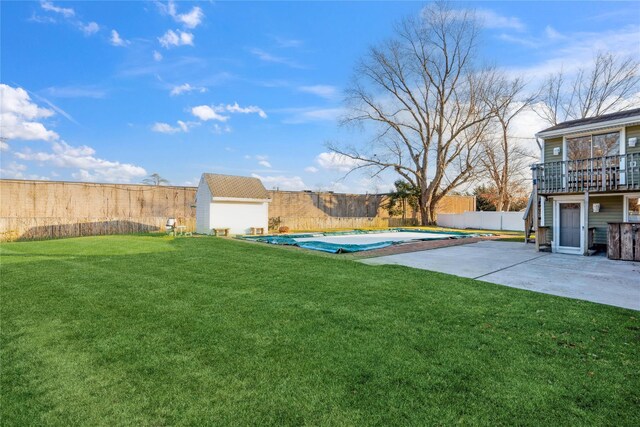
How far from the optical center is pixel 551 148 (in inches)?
460

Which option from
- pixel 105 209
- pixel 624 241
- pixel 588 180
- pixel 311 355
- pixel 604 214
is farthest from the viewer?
pixel 105 209

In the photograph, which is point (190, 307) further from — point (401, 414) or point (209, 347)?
point (401, 414)

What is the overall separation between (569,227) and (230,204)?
46.1 ft

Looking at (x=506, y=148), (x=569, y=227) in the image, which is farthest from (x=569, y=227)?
(x=506, y=148)

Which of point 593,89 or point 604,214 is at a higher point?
point 593,89

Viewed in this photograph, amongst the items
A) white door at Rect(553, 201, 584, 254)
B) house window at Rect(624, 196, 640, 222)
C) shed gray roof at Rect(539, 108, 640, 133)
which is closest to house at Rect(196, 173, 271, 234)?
white door at Rect(553, 201, 584, 254)

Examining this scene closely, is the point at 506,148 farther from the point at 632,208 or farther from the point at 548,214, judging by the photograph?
the point at 632,208

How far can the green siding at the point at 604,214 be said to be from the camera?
10.4 meters

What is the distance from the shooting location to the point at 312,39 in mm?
13344

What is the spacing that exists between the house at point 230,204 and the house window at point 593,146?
1330 cm

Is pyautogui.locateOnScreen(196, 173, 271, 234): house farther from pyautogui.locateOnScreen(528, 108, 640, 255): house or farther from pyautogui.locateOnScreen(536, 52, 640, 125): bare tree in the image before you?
pyautogui.locateOnScreen(536, 52, 640, 125): bare tree

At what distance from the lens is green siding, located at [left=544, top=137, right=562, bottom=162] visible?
451 inches

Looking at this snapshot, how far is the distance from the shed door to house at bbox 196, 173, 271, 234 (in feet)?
42.4

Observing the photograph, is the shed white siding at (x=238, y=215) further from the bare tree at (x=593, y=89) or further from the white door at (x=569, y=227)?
the bare tree at (x=593, y=89)
